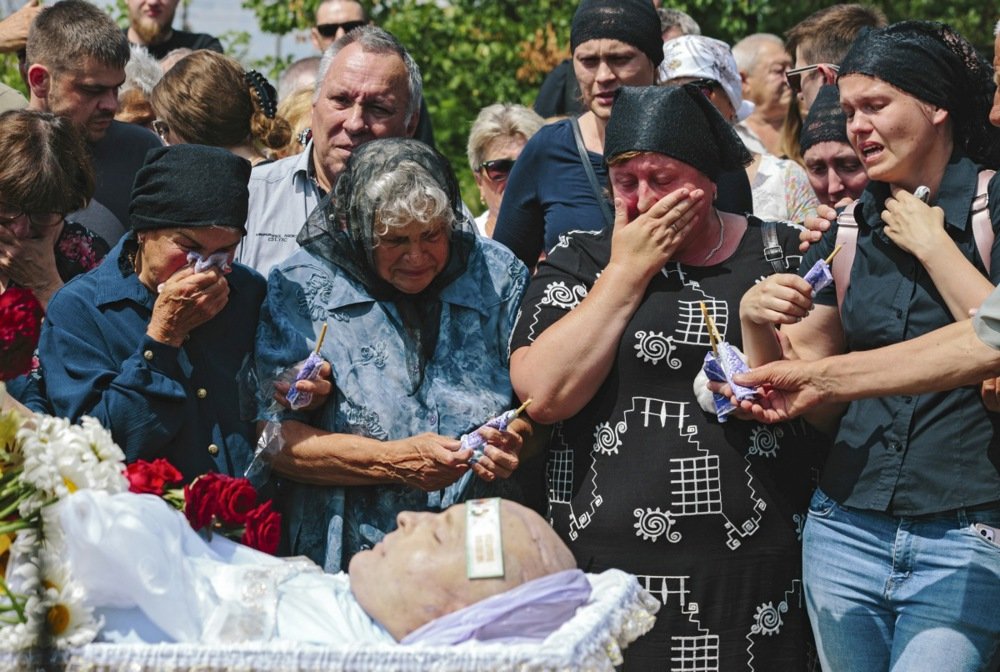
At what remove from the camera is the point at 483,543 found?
3189 mm

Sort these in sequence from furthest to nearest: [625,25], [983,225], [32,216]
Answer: [625,25] < [32,216] < [983,225]

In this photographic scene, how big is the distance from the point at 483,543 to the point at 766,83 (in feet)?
18.4

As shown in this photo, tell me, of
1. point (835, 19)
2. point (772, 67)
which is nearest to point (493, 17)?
point (772, 67)

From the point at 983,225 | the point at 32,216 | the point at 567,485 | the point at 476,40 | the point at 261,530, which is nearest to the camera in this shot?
the point at 261,530

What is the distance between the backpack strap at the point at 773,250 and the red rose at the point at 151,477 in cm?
186

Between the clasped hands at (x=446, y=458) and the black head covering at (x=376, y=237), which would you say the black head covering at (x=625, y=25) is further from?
the clasped hands at (x=446, y=458)

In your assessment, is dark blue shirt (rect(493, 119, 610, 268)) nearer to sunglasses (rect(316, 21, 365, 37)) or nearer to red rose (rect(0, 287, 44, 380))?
red rose (rect(0, 287, 44, 380))

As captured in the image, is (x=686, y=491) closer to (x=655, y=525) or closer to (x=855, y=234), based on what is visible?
(x=655, y=525)

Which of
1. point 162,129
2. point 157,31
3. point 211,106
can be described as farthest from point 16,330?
point 157,31

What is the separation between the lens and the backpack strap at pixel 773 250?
4258 millimetres

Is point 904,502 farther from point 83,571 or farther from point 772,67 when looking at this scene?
point 772,67

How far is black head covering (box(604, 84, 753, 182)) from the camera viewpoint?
13.6ft

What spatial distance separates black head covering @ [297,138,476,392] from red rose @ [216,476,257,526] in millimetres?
804

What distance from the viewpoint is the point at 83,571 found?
3.04 meters
